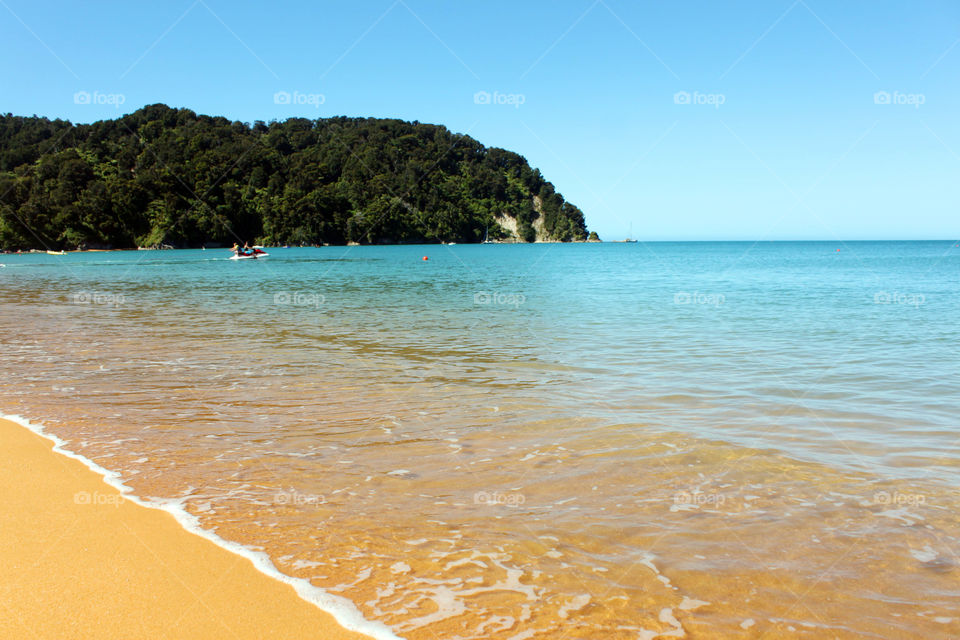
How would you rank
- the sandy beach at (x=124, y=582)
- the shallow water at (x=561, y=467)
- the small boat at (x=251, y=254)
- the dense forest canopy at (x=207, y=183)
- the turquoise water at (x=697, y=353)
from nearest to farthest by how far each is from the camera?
the sandy beach at (x=124, y=582), the shallow water at (x=561, y=467), the turquoise water at (x=697, y=353), the small boat at (x=251, y=254), the dense forest canopy at (x=207, y=183)

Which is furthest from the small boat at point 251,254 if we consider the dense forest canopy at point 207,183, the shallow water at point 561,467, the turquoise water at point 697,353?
the shallow water at point 561,467

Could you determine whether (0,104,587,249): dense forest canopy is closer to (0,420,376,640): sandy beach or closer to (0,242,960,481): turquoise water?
(0,242,960,481): turquoise water

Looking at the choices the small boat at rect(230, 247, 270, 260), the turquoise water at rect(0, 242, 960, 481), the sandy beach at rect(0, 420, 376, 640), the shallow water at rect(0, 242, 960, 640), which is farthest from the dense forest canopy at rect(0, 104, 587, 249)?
the sandy beach at rect(0, 420, 376, 640)

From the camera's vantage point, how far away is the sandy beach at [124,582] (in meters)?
3.10

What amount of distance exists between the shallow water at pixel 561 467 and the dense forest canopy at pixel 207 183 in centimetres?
13221

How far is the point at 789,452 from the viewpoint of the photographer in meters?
5.96

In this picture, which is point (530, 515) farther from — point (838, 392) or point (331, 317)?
point (331, 317)

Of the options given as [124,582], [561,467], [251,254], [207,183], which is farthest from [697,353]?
[207,183]

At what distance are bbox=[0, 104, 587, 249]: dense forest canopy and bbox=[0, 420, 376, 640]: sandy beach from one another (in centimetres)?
13781

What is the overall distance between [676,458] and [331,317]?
14.6 meters

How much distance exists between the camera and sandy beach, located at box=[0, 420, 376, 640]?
3.10 m

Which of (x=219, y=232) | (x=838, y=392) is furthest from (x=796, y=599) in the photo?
(x=219, y=232)

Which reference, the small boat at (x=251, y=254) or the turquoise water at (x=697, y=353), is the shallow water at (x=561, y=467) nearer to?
the turquoise water at (x=697, y=353)

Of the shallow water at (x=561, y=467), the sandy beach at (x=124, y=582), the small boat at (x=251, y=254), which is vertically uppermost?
the small boat at (x=251, y=254)
